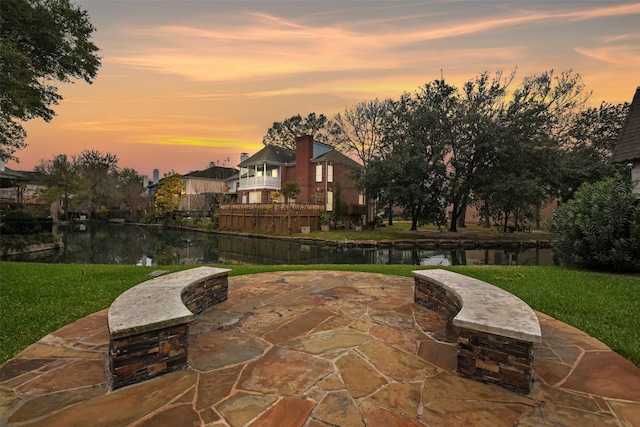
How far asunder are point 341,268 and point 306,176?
72.1ft

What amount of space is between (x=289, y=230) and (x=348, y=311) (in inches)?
750

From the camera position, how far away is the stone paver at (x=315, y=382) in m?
1.94

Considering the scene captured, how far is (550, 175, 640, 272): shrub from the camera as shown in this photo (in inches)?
269

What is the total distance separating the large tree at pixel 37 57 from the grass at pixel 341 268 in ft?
16.2

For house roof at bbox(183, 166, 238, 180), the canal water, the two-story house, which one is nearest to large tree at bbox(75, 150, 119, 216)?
house roof at bbox(183, 166, 238, 180)

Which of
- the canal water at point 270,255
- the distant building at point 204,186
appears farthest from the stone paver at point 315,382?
the distant building at point 204,186

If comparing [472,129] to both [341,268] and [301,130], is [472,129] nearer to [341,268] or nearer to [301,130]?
[341,268]

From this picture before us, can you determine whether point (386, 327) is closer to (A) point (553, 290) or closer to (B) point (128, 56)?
(A) point (553, 290)

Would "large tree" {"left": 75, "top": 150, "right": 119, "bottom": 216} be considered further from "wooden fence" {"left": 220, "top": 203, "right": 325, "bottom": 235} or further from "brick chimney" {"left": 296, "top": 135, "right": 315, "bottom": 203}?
"brick chimney" {"left": 296, "top": 135, "right": 315, "bottom": 203}

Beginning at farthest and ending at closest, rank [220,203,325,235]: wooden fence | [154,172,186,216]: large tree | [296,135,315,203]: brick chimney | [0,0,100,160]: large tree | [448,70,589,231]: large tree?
[154,172,186,216]: large tree → [296,135,315,203]: brick chimney → [220,203,325,235]: wooden fence → [448,70,589,231]: large tree → [0,0,100,160]: large tree

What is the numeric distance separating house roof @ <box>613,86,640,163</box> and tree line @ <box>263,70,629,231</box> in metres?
7.06

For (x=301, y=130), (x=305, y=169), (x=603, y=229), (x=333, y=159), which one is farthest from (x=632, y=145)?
(x=301, y=130)

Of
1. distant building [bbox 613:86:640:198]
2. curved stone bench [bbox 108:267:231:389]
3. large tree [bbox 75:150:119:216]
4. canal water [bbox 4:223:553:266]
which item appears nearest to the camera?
curved stone bench [bbox 108:267:231:389]

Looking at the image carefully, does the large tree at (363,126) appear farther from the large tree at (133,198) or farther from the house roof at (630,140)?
the large tree at (133,198)
